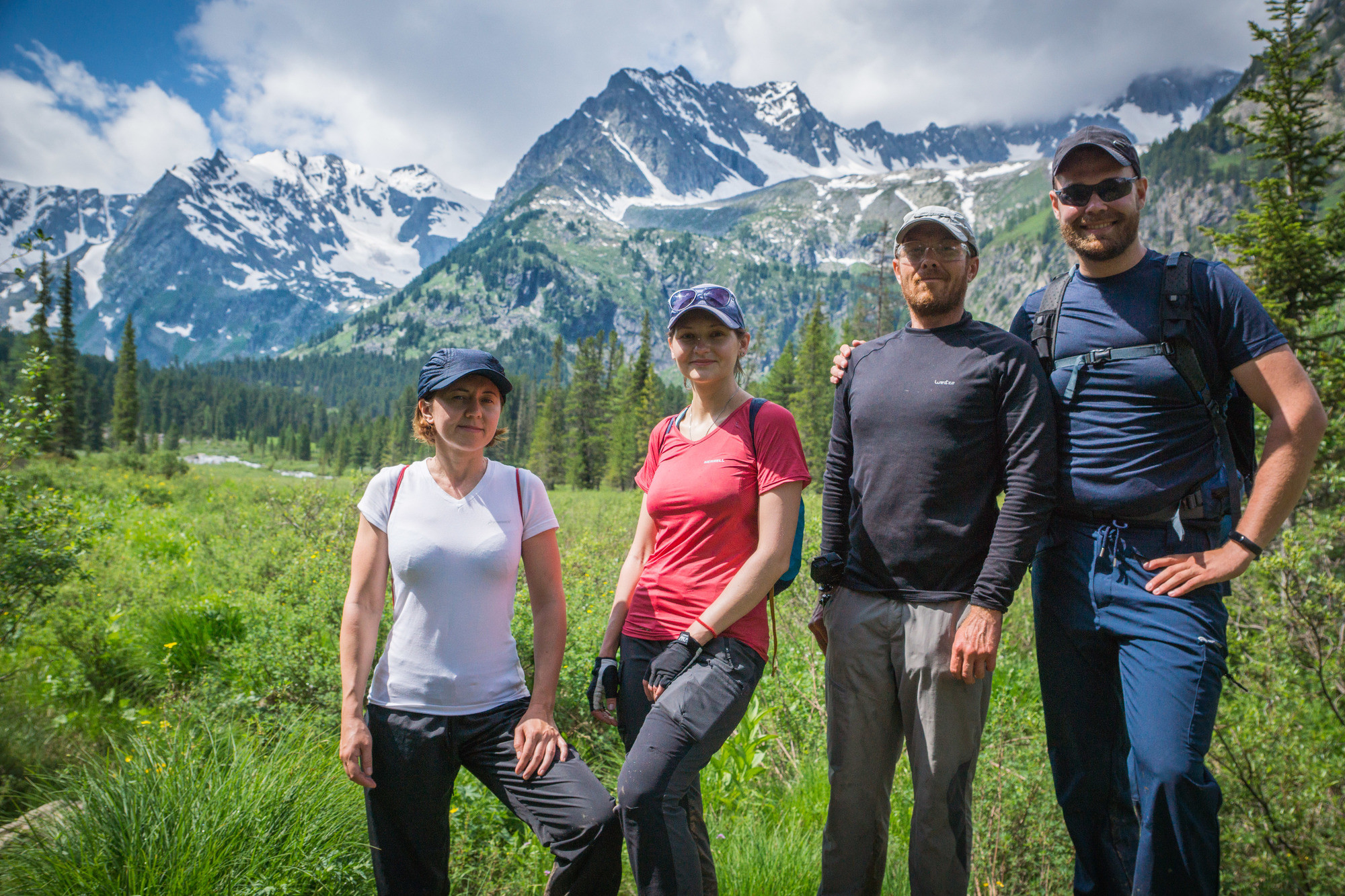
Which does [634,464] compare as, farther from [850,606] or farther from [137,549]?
[850,606]

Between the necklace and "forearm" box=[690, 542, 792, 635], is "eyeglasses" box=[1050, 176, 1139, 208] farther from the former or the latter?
"forearm" box=[690, 542, 792, 635]

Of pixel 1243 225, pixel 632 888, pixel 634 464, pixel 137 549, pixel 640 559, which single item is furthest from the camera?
pixel 634 464

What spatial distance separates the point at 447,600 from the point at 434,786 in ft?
2.40

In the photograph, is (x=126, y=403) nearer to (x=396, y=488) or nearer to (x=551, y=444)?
(x=551, y=444)

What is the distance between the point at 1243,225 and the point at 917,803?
11795mm

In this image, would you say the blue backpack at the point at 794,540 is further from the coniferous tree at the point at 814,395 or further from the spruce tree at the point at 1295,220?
the coniferous tree at the point at 814,395

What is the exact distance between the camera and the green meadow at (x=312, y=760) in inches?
123

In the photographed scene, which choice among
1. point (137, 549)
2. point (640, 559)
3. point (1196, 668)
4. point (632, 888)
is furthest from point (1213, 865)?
point (137, 549)

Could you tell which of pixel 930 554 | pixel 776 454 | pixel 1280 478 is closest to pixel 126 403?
pixel 776 454

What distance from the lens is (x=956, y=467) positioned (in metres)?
2.65

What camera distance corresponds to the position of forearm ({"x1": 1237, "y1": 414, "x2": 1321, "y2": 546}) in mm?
2395

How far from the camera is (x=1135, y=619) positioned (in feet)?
8.16

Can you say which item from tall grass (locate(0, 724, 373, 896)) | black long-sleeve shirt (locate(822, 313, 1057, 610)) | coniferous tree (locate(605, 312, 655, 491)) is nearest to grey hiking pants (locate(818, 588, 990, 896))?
black long-sleeve shirt (locate(822, 313, 1057, 610))

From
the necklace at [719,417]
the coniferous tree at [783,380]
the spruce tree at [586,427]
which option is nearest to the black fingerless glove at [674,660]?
the necklace at [719,417]
